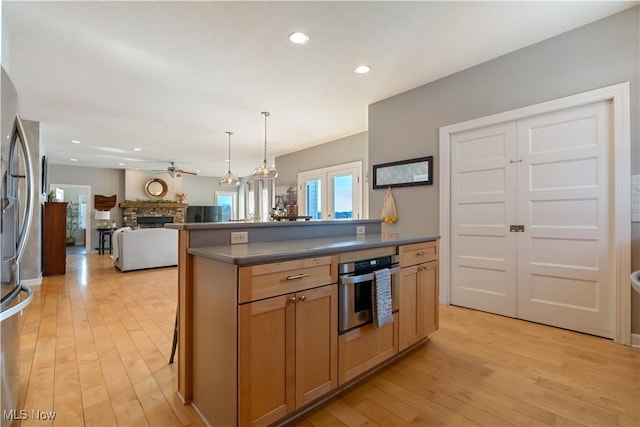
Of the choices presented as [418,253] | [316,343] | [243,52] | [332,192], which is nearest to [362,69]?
[243,52]

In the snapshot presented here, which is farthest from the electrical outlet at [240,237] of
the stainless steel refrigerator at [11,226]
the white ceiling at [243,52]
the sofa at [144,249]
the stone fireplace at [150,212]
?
the stone fireplace at [150,212]

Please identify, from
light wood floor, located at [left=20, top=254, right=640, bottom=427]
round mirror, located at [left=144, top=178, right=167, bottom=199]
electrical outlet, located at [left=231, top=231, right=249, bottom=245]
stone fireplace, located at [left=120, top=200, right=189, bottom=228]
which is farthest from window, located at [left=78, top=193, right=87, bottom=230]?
electrical outlet, located at [left=231, top=231, right=249, bottom=245]

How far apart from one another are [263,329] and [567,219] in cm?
285

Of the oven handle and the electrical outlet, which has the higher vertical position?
the electrical outlet

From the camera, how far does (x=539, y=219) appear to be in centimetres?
290

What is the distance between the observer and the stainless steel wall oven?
1.78 meters

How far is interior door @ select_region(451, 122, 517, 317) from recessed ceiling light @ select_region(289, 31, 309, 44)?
195cm

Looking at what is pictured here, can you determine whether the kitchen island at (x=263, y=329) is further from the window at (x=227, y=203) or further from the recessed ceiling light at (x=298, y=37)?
the window at (x=227, y=203)

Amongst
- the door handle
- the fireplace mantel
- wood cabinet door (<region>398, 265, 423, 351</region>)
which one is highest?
the fireplace mantel

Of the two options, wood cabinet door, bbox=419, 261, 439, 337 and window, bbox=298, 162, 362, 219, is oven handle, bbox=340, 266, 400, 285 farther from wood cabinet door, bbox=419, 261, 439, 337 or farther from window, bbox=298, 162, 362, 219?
window, bbox=298, 162, 362, 219

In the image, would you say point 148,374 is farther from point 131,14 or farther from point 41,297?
point 41,297

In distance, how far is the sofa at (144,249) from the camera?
18.5ft

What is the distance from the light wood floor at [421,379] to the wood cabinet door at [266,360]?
12.0 inches

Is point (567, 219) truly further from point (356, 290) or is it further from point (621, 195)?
point (356, 290)
